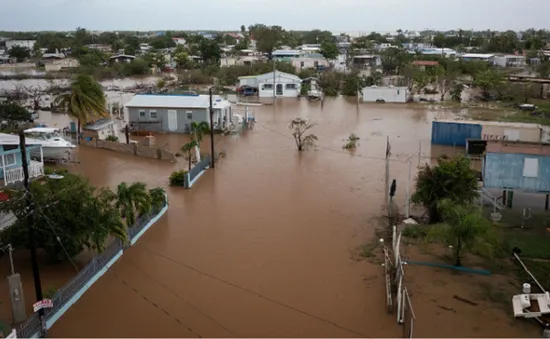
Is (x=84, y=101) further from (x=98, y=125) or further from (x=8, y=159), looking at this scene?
(x=8, y=159)

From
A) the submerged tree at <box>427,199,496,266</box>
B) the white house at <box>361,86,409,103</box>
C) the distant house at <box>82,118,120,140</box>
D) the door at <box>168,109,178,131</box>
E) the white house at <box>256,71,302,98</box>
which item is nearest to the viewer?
Result: the submerged tree at <box>427,199,496,266</box>

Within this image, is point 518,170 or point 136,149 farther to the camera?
point 136,149

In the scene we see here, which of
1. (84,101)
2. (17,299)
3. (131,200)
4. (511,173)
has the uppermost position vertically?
(84,101)

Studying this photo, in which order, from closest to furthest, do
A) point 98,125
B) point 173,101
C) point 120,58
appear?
point 98,125, point 173,101, point 120,58

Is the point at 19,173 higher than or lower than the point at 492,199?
higher

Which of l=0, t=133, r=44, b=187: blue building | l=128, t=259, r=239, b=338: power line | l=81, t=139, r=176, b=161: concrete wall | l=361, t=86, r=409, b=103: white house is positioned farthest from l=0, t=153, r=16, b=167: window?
l=361, t=86, r=409, b=103: white house

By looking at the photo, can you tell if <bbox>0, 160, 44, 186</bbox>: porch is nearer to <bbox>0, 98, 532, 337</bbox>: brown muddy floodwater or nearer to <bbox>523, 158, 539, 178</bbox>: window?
<bbox>0, 98, 532, 337</bbox>: brown muddy floodwater

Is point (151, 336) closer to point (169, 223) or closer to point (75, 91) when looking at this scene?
point (169, 223)

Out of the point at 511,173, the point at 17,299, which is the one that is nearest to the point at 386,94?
the point at 511,173
